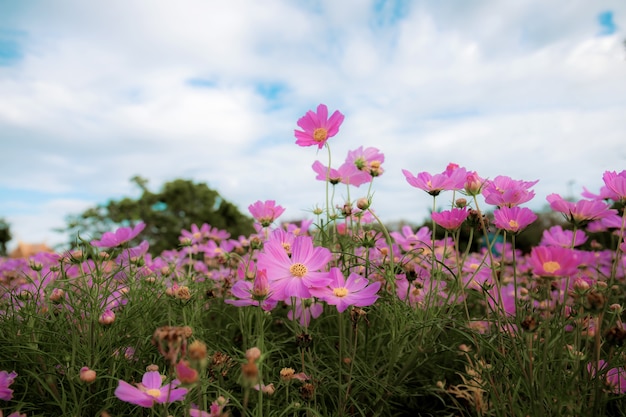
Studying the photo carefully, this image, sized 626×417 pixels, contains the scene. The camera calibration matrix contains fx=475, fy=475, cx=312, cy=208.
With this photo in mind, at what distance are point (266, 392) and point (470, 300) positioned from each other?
1.52m

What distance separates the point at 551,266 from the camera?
77cm

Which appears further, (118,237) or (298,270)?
(118,237)

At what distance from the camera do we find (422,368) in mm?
1327

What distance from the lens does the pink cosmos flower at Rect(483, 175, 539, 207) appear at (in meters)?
1.03

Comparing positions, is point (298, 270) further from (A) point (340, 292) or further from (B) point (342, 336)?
(B) point (342, 336)

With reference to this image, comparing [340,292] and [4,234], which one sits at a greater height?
[340,292]

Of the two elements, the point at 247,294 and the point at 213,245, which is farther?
the point at 213,245

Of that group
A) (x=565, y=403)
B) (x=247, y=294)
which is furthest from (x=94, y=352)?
(x=565, y=403)

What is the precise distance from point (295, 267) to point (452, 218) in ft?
1.16

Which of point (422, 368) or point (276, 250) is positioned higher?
point (276, 250)

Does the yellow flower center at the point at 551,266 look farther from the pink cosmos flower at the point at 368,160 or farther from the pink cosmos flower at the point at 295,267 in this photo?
the pink cosmos flower at the point at 368,160

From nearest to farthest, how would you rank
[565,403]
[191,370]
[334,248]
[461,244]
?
[191,370], [565,403], [334,248], [461,244]

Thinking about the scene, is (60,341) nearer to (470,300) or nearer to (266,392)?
(266,392)

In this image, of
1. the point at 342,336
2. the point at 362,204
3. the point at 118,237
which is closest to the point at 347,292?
the point at 342,336
